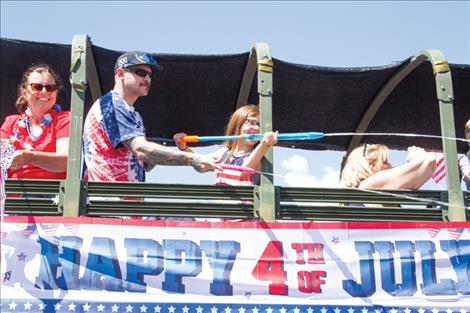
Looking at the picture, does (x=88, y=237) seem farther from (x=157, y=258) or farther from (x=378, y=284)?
(x=378, y=284)

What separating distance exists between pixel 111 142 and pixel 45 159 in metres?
0.52

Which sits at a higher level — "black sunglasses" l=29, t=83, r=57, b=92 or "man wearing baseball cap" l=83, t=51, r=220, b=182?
"black sunglasses" l=29, t=83, r=57, b=92

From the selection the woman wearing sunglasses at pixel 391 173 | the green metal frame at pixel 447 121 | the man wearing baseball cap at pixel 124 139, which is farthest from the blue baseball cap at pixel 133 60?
the green metal frame at pixel 447 121

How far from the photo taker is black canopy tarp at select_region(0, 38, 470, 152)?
17.5ft

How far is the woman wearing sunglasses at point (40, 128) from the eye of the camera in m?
4.64

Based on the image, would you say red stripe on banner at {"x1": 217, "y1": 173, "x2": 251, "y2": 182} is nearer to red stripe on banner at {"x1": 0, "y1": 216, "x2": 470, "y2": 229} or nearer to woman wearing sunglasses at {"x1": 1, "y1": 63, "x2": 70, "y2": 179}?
red stripe on banner at {"x1": 0, "y1": 216, "x2": 470, "y2": 229}

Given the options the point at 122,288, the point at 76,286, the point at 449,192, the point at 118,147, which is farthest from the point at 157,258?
the point at 449,192

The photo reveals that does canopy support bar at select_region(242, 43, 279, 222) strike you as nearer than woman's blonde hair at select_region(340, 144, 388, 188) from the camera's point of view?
Yes

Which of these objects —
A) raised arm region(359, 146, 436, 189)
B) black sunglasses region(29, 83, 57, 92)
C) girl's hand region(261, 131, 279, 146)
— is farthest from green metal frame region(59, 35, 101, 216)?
raised arm region(359, 146, 436, 189)

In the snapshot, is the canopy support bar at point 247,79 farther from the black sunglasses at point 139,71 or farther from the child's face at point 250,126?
the black sunglasses at point 139,71

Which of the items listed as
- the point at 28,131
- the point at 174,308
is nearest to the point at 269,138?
the point at 174,308

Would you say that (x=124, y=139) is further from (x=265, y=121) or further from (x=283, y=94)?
(x=283, y=94)

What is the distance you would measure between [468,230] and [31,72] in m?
3.63

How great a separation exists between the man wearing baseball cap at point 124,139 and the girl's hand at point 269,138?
0.46m
